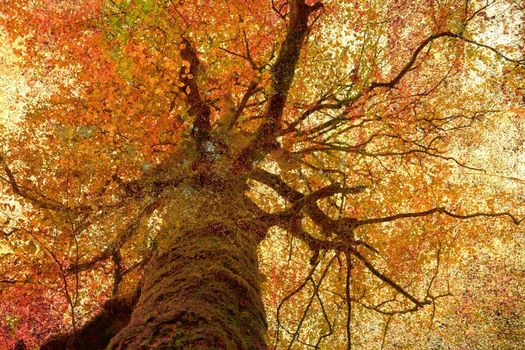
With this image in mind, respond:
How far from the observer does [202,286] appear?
3.50 meters

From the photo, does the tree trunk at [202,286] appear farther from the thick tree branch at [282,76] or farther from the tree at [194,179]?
the thick tree branch at [282,76]

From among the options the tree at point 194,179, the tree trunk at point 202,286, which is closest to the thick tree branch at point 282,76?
A: the tree at point 194,179

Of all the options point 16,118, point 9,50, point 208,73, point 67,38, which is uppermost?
point 9,50

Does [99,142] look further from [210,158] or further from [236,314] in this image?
[236,314]

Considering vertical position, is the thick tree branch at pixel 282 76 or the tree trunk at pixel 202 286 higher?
the thick tree branch at pixel 282 76

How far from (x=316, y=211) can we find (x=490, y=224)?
1298cm

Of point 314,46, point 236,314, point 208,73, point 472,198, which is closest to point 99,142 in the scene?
point 208,73

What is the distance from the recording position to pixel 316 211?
24.0 ft

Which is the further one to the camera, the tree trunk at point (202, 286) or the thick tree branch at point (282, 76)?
the thick tree branch at point (282, 76)

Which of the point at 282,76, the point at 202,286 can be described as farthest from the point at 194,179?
the point at 202,286

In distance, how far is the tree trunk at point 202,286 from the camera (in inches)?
105

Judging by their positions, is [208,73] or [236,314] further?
[208,73]

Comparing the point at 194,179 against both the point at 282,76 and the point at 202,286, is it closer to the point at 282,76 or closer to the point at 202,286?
the point at 282,76

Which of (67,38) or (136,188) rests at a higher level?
(67,38)
